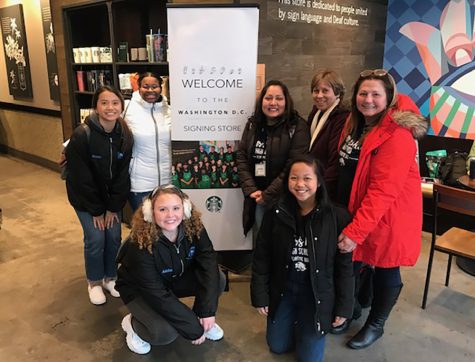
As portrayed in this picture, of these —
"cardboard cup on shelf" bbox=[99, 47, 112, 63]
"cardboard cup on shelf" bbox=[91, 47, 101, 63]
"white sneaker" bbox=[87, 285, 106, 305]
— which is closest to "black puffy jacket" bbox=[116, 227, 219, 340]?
"white sneaker" bbox=[87, 285, 106, 305]

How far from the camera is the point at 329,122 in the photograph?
2.28 meters

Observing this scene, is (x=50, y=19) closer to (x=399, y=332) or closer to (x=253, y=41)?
(x=253, y=41)

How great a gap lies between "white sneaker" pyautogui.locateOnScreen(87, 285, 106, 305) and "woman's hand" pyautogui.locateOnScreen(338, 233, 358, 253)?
1.51 m

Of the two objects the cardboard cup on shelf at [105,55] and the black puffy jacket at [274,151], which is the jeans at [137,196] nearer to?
the black puffy jacket at [274,151]

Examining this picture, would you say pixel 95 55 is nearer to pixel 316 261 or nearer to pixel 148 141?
pixel 148 141

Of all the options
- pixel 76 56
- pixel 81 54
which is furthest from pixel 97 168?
pixel 76 56

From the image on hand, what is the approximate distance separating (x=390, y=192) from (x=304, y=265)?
0.50 m

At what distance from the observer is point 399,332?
2.29 meters

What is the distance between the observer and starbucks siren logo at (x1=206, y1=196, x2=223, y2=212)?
8.68ft

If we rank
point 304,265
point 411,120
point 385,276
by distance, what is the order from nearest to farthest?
1. point 411,120
2. point 304,265
3. point 385,276

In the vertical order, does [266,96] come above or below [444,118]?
above

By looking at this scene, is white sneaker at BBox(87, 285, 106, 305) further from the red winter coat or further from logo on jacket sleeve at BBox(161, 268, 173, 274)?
the red winter coat

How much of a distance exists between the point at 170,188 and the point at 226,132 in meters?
0.72

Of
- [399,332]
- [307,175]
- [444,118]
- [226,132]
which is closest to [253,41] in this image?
[226,132]
